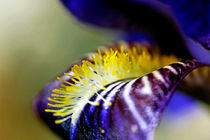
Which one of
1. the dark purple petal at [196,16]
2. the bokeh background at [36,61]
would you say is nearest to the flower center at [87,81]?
the dark purple petal at [196,16]

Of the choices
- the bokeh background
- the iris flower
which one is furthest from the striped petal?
the bokeh background

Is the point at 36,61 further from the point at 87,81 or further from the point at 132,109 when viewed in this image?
the point at 132,109

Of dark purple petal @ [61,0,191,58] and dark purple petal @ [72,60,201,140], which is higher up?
dark purple petal @ [61,0,191,58]

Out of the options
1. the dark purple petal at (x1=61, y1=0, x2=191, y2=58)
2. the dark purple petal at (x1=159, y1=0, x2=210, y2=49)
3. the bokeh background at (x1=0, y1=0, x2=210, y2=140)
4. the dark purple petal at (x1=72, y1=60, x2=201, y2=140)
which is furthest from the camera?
the bokeh background at (x1=0, y1=0, x2=210, y2=140)

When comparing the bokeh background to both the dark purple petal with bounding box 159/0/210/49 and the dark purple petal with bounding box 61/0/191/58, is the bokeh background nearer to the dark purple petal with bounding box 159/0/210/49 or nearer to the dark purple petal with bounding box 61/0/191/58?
the dark purple petal with bounding box 61/0/191/58

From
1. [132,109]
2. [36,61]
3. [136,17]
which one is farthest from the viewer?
[36,61]

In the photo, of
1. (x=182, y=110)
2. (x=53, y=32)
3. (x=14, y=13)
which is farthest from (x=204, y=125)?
(x=14, y=13)

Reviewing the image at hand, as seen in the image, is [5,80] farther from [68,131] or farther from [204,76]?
[204,76]

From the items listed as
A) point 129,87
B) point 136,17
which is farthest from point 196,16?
point 136,17
